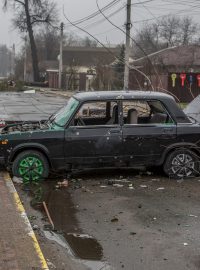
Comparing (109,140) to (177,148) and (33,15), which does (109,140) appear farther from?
(33,15)

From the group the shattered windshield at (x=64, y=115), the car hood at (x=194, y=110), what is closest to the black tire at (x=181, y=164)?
the car hood at (x=194, y=110)

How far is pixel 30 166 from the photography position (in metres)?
8.94

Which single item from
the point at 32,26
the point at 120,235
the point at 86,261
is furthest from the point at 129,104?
the point at 32,26

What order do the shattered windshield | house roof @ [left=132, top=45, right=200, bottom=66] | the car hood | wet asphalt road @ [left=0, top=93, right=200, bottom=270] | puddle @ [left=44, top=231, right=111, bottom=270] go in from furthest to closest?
house roof @ [left=132, top=45, right=200, bottom=66] < the car hood < the shattered windshield < wet asphalt road @ [left=0, top=93, right=200, bottom=270] < puddle @ [left=44, top=231, right=111, bottom=270]

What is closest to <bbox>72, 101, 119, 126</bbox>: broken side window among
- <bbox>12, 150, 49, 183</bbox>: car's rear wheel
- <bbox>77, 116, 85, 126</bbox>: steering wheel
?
<bbox>77, 116, 85, 126</bbox>: steering wheel

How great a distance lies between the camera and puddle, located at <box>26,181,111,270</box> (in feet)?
18.0

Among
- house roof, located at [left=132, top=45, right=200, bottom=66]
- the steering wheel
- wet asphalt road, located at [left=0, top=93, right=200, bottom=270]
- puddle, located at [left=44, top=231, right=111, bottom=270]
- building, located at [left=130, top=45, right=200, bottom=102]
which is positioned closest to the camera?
puddle, located at [left=44, top=231, right=111, bottom=270]

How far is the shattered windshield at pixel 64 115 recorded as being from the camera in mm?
9021

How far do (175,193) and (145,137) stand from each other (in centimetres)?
128

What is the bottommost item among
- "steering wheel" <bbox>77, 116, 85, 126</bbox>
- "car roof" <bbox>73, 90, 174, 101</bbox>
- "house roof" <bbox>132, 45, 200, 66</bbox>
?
"steering wheel" <bbox>77, 116, 85, 126</bbox>

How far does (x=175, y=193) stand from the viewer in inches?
325

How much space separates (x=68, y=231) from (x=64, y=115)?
3256 millimetres

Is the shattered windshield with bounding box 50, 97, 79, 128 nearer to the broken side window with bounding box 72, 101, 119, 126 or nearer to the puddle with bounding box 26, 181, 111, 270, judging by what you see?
the broken side window with bounding box 72, 101, 119, 126

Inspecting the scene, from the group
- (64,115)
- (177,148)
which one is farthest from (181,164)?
(64,115)
